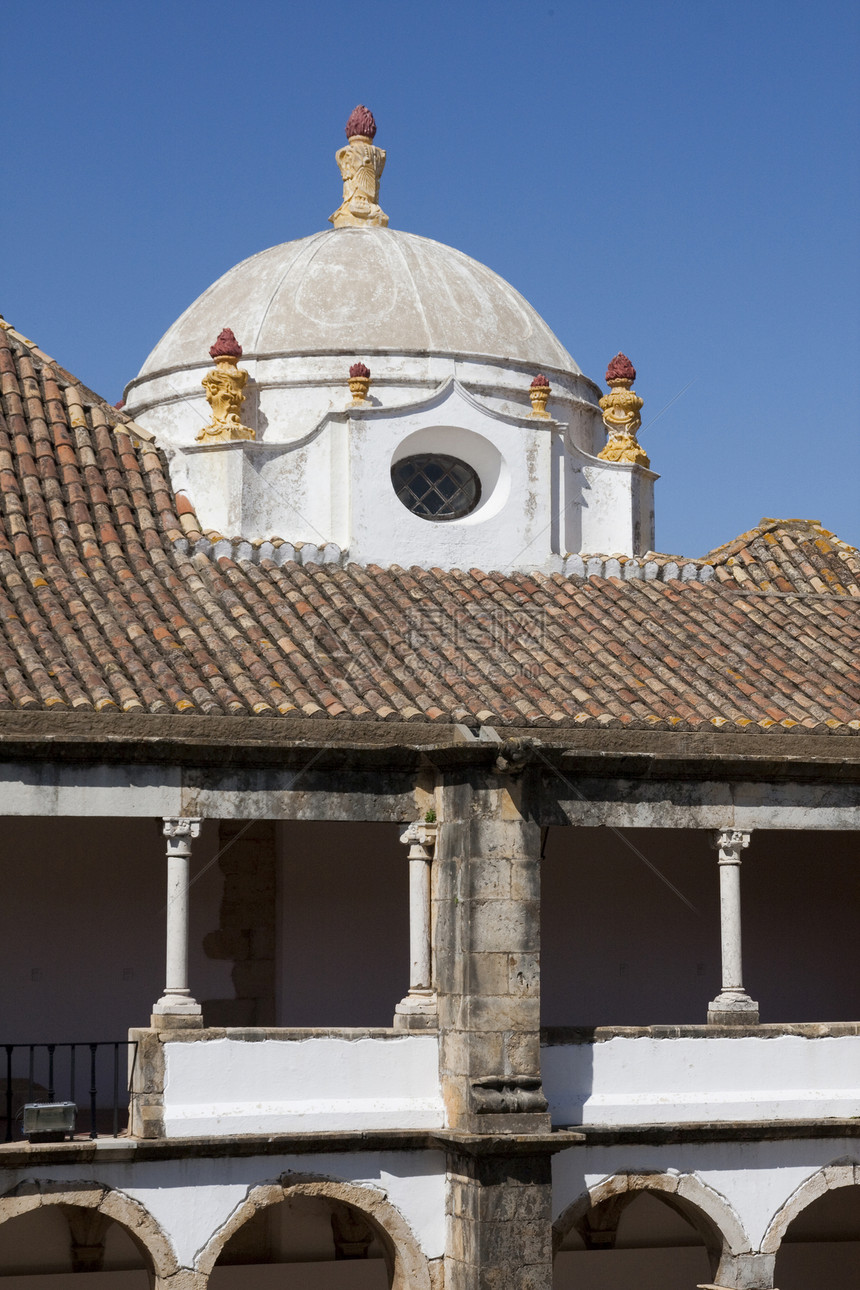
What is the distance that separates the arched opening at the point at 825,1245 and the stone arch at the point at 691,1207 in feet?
9.96

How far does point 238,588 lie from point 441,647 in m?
1.65

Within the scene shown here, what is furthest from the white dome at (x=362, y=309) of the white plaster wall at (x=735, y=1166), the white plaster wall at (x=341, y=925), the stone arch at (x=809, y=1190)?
the stone arch at (x=809, y=1190)

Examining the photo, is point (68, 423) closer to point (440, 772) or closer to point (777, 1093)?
point (440, 772)

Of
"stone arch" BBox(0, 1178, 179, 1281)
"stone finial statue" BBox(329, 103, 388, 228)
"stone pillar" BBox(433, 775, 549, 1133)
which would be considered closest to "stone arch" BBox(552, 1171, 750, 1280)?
"stone pillar" BBox(433, 775, 549, 1133)

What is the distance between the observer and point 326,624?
14.8 meters

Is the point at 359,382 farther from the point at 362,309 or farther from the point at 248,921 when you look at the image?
the point at 248,921

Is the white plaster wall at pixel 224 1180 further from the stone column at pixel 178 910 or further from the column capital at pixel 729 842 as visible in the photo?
the column capital at pixel 729 842

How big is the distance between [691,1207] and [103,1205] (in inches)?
167

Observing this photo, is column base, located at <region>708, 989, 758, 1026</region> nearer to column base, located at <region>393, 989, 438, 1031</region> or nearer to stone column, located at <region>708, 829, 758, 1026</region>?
stone column, located at <region>708, 829, 758, 1026</region>

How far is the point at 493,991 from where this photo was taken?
1311 centimetres

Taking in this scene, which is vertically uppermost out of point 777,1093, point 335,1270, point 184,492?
point 184,492

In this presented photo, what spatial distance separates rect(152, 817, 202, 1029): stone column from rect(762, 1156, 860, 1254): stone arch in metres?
4.47

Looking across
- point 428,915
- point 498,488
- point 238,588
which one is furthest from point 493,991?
point 498,488

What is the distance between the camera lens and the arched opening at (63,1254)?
1530cm
